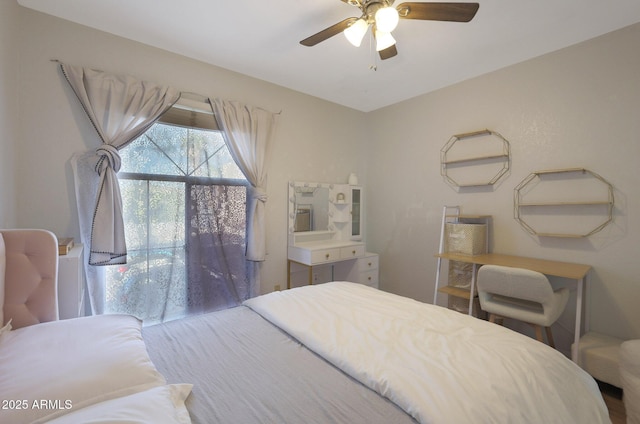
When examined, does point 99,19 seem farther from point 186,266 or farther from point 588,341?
point 588,341

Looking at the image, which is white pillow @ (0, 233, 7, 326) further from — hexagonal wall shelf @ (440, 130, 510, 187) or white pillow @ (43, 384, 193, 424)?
hexagonal wall shelf @ (440, 130, 510, 187)

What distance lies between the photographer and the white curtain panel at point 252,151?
262 cm

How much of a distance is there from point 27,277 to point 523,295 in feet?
9.03

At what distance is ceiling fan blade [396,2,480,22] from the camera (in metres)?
1.41

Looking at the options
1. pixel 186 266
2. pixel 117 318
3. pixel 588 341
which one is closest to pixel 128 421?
pixel 117 318

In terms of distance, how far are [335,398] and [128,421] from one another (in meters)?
0.57

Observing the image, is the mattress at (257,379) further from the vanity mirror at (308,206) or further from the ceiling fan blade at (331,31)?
the vanity mirror at (308,206)

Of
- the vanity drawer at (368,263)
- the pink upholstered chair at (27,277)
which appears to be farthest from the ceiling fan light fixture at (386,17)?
the vanity drawer at (368,263)

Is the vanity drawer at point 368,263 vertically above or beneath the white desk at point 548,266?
beneath

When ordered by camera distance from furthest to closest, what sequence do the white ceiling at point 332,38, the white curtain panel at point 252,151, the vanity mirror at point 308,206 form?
the vanity mirror at point 308,206 → the white curtain panel at point 252,151 → the white ceiling at point 332,38

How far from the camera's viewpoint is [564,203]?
2221 mm

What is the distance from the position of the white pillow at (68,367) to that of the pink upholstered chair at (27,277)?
28 centimetres

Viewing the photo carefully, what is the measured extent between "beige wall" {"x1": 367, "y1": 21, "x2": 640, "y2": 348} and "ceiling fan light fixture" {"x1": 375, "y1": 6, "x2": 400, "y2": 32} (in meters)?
1.73

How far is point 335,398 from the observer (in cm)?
92
